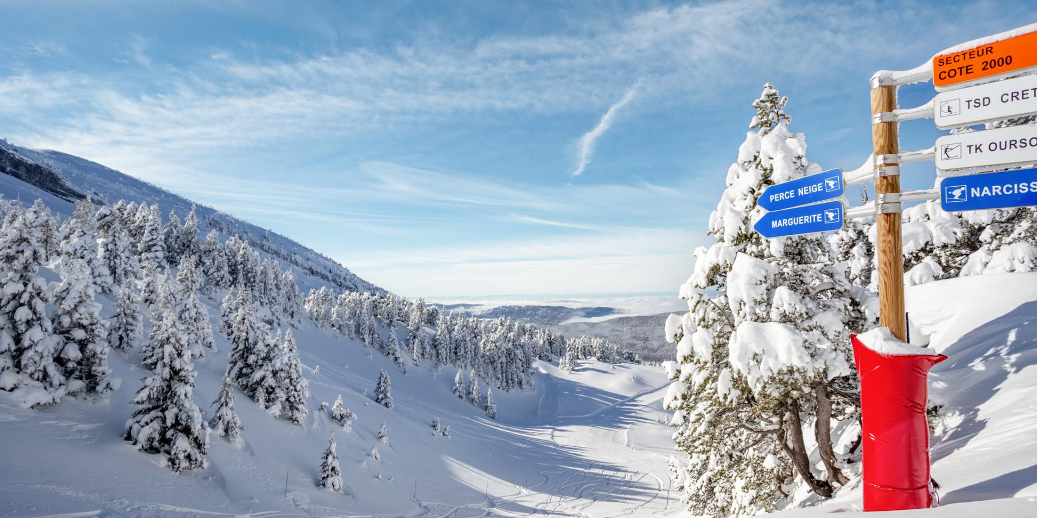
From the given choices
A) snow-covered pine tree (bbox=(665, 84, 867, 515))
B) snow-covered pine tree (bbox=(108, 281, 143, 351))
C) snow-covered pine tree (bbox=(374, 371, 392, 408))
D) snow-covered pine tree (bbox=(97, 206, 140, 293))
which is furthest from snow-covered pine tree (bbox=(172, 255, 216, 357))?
snow-covered pine tree (bbox=(665, 84, 867, 515))

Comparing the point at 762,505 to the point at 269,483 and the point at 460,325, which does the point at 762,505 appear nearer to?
the point at 269,483

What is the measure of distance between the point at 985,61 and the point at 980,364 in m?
8.45

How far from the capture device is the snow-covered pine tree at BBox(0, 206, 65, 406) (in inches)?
790

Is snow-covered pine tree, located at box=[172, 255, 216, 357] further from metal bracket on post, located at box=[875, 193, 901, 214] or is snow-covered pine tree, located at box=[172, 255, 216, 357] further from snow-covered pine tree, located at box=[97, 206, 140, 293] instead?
metal bracket on post, located at box=[875, 193, 901, 214]

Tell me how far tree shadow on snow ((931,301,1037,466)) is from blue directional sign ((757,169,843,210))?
17.0ft

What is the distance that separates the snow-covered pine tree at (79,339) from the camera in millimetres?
21875

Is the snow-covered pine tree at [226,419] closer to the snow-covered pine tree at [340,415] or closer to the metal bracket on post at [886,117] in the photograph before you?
the snow-covered pine tree at [340,415]

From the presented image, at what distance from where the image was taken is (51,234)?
49188 mm

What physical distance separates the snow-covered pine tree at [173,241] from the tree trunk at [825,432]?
310 ft

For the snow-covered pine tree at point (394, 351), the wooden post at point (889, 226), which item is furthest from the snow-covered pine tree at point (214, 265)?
the wooden post at point (889, 226)

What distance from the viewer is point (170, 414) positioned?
68.2 ft

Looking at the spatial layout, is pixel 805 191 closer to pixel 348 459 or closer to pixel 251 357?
pixel 348 459

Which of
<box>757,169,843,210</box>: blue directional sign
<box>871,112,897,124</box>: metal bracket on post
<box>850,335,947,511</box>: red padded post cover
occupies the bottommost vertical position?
<box>850,335,947,511</box>: red padded post cover

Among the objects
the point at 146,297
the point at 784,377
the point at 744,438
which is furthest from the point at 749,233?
the point at 146,297
